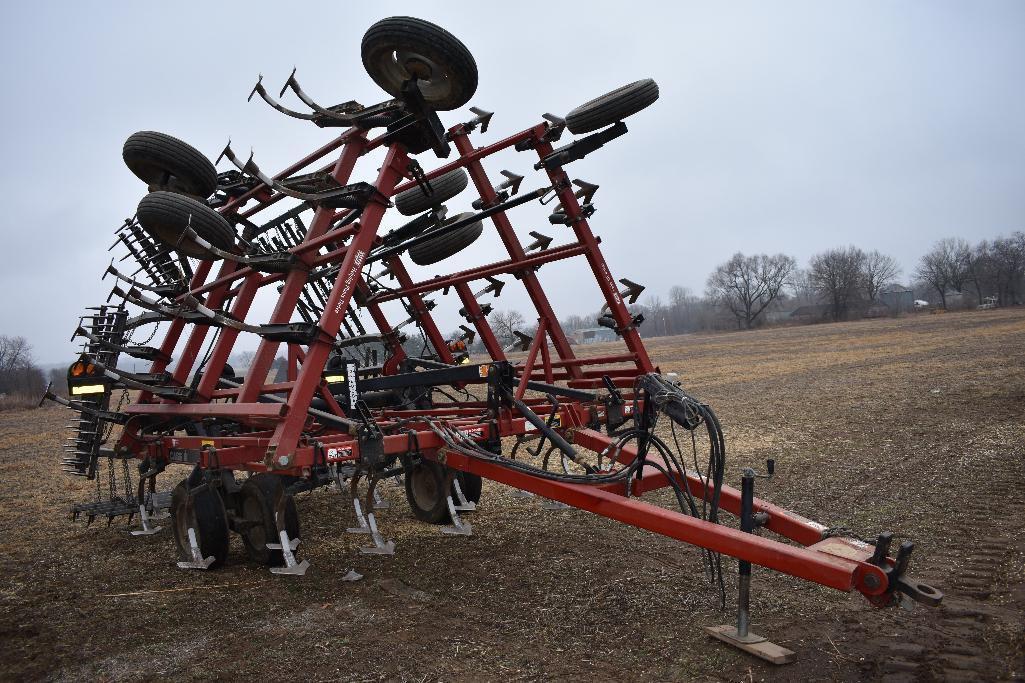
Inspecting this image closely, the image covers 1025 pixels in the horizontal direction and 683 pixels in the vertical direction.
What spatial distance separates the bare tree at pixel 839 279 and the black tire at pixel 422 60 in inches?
2900

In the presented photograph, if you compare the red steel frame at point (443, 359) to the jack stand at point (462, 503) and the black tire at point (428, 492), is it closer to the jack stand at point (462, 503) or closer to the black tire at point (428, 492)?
Answer: the black tire at point (428, 492)

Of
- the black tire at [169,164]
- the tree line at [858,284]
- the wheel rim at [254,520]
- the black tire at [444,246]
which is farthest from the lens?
A: the tree line at [858,284]

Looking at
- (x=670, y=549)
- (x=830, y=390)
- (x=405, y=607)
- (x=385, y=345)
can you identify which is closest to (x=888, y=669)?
(x=670, y=549)

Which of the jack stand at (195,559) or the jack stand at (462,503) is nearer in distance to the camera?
the jack stand at (195,559)

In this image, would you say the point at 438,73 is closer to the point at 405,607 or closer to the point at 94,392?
the point at 405,607

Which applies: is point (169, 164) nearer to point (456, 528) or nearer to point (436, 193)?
point (436, 193)

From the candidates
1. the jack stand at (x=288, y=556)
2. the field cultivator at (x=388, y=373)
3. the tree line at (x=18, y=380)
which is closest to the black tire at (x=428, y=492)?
the field cultivator at (x=388, y=373)

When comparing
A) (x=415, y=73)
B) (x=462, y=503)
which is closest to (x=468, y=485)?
(x=462, y=503)

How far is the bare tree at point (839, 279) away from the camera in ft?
246

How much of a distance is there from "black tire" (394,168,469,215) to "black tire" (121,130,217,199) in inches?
84.4

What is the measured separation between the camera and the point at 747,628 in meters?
3.69

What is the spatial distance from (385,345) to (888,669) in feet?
18.6

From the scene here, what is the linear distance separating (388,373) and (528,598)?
3.64m

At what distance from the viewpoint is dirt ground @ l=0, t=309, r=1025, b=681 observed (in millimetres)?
3602
